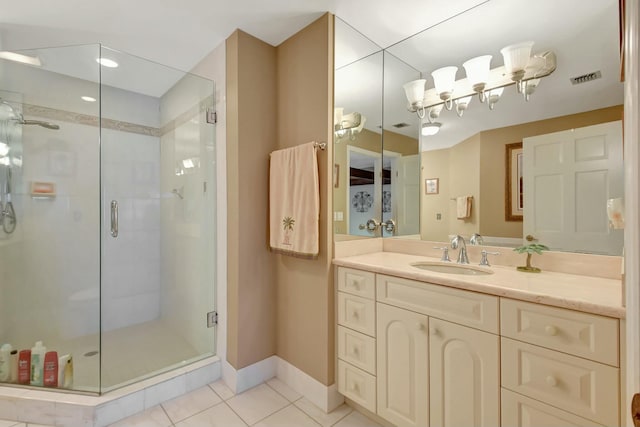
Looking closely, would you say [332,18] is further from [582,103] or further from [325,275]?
[325,275]

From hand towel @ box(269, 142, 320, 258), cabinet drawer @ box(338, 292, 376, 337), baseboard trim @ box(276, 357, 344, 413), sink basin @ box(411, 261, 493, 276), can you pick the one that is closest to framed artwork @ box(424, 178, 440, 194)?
sink basin @ box(411, 261, 493, 276)

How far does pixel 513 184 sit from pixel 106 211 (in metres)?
3.03

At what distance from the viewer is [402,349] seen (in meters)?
1.38

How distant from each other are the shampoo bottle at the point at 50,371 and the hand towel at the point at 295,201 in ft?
4.94

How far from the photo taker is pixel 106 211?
2389 mm

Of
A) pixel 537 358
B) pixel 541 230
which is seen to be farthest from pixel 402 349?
pixel 541 230

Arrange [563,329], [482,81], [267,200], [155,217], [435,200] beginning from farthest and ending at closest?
[155,217] → [267,200] → [435,200] → [482,81] → [563,329]

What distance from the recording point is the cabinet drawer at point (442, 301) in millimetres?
1110

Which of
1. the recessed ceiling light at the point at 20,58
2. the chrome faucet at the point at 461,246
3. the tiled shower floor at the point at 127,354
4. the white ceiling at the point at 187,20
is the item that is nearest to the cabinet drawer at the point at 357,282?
the chrome faucet at the point at 461,246

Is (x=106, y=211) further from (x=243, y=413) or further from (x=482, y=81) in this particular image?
(x=482, y=81)

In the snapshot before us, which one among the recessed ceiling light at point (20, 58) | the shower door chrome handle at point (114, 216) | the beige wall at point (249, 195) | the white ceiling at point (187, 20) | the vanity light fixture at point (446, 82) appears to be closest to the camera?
the white ceiling at point (187, 20)

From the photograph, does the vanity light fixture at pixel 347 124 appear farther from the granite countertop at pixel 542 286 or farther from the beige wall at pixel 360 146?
the granite countertop at pixel 542 286

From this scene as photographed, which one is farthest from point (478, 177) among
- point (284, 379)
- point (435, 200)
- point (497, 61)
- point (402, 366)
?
point (284, 379)

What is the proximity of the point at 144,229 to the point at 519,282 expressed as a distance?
3.00m
